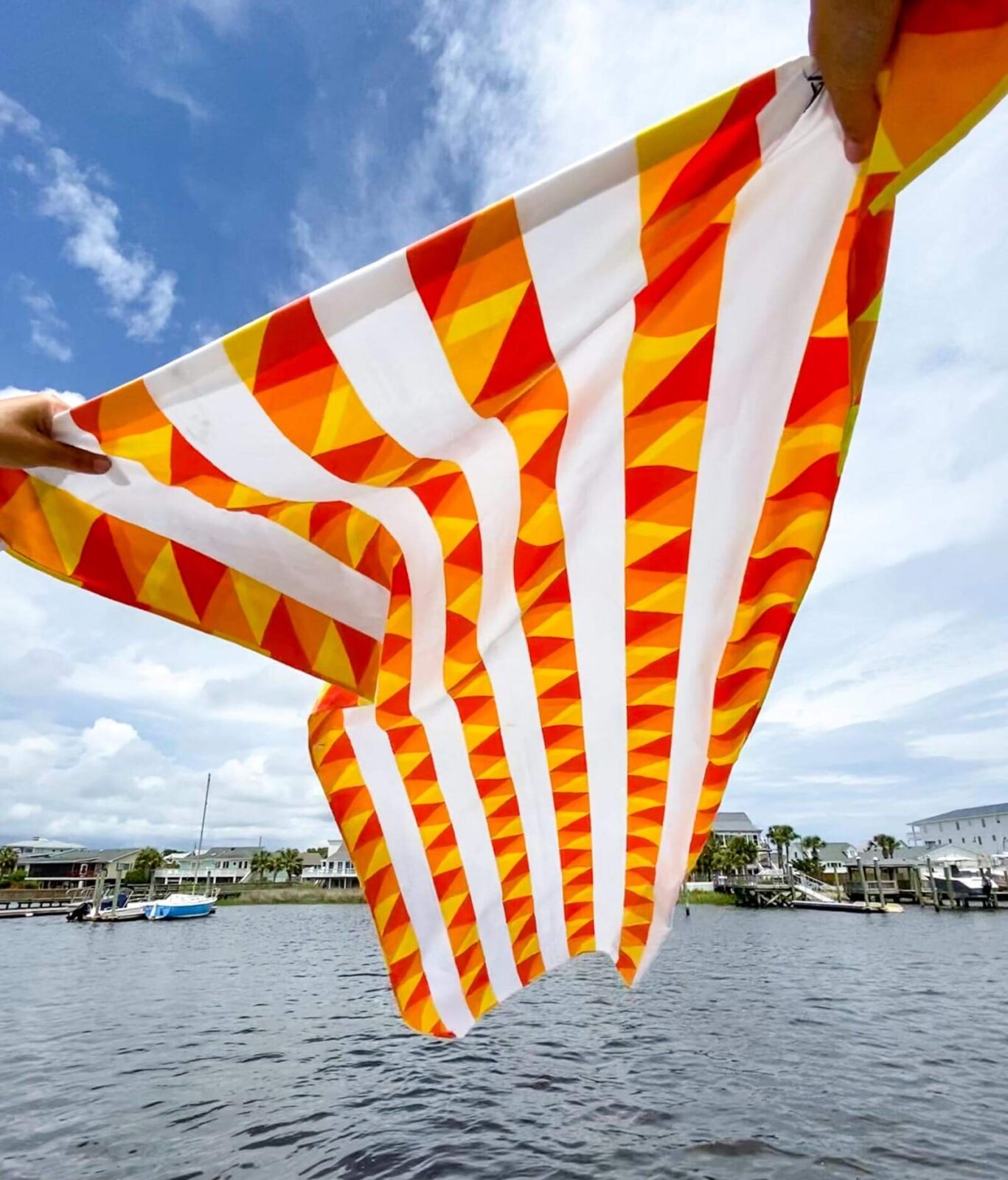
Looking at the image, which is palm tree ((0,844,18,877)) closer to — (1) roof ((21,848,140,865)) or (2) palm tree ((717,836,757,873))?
(1) roof ((21,848,140,865))

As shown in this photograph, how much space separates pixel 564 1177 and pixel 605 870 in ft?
23.4

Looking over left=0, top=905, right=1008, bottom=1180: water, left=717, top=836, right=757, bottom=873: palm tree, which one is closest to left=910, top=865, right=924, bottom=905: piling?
left=717, top=836, right=757, bottom=873: palm tree

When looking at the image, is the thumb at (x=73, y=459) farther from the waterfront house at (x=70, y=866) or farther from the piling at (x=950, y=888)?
the waterfront house at (x=70, y=866)

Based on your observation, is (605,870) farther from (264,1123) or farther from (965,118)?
(264,1123)

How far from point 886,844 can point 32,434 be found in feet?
361

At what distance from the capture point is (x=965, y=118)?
1440mm

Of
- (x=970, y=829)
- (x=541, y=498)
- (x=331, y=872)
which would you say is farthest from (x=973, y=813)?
(x=541, y=498)

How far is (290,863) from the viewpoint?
110 meters

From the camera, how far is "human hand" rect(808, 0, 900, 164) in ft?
3.98

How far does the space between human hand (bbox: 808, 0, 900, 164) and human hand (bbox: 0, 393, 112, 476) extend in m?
1.93

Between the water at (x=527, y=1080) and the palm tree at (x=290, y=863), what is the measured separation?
87.3 m

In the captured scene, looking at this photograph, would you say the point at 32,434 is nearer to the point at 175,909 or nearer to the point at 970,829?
the point at 175,909

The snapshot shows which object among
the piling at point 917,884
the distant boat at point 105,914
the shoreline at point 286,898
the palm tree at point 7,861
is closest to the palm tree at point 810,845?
the piling at point 917,884

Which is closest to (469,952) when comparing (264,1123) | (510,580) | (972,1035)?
(510,580)
